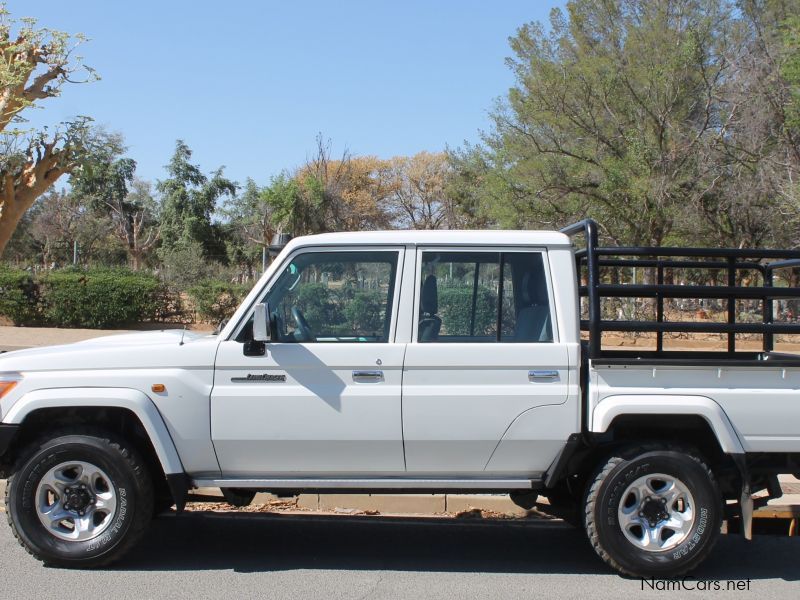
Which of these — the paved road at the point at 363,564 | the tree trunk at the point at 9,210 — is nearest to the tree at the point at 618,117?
the tree trunk at the point at 9,210

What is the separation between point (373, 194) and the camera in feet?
189

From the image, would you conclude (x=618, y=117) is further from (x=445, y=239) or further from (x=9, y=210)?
(x=445, y=239)

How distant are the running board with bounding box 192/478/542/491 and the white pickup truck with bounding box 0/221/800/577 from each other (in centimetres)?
1

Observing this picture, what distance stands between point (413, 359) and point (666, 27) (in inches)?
729

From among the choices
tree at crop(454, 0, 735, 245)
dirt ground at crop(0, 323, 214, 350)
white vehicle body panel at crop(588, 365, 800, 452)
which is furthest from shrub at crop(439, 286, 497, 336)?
tree at crop(454, 0, 735, 245)

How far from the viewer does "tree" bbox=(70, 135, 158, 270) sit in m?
48.5

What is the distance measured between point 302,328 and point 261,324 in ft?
1.30

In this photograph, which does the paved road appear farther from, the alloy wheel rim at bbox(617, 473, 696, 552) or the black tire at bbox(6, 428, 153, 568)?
the alloy wheel rim at bbox(617, 473, 696, 552)

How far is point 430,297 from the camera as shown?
16.9 ft

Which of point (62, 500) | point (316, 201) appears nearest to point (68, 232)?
point (316, 201)

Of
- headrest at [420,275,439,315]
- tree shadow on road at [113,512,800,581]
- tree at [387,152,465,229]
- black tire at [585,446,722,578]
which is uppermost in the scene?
tree at [387,152,465,229]

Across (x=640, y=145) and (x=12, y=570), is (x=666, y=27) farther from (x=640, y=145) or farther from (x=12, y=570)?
(x=12, y=570)

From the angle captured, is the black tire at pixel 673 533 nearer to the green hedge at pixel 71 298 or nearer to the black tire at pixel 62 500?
the black tire at pixel 62 500

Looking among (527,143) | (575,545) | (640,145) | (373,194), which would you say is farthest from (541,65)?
(373,194)
